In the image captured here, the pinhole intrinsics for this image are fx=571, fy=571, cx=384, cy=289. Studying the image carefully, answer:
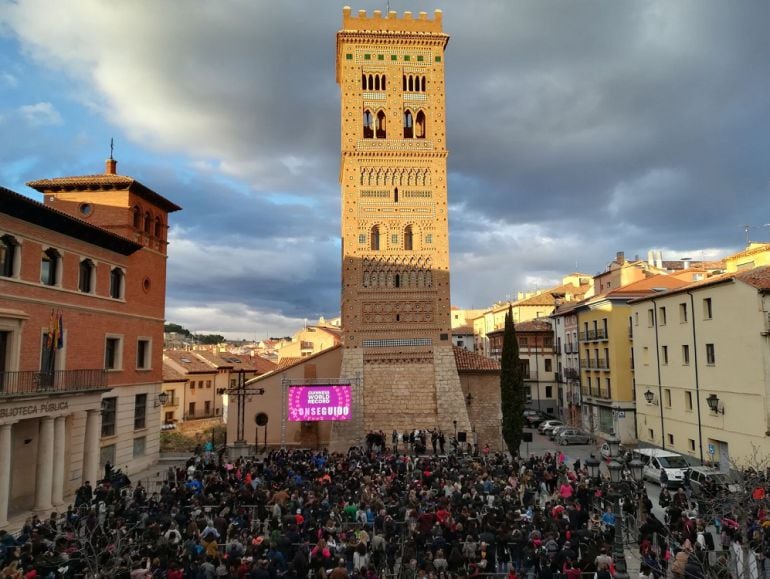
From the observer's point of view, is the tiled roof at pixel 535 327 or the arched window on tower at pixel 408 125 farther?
the tiled roof at pixel 535 327

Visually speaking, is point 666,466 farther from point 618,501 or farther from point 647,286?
point 647,286

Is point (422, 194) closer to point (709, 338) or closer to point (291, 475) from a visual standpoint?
point (709, 338)

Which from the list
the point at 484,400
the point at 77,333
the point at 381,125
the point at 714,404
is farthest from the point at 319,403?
the point at 714,404

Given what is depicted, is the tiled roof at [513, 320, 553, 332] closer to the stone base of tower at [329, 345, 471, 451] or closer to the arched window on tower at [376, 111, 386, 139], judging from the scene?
the stone base of tower at [329, 345, 471, 451]

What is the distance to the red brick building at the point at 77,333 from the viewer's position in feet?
65.1

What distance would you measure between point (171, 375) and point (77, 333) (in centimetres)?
3171

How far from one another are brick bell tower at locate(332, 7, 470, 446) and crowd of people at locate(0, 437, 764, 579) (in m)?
14.0

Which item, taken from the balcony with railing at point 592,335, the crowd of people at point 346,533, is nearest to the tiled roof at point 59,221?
the crowd of people at point 346,533

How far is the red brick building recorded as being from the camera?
1984cm

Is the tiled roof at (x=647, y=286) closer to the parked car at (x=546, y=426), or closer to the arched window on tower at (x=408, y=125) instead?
the parked car at (x=546, y=426)

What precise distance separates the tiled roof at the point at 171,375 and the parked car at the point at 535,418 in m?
31.7

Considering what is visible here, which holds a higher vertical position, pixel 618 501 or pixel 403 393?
pixel 403 393

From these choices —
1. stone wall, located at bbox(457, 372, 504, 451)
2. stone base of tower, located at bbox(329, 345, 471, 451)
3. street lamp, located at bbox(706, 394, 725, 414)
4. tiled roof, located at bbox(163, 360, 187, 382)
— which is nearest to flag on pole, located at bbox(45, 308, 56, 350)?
stone base of tower, located at bbox(329, 345, 471, 451)

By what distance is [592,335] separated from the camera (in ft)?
138
